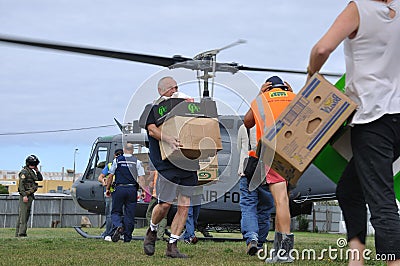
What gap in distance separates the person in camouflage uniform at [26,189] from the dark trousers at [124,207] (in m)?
3.87

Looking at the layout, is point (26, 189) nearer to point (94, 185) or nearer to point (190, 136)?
point (94, 185)

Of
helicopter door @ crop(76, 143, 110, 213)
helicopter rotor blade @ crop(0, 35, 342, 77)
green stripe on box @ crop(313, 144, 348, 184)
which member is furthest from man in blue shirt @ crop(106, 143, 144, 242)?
green stripe on box @ crop(313, 144, 348, 184)

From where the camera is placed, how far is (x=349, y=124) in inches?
171

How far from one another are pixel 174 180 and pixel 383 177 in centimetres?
395

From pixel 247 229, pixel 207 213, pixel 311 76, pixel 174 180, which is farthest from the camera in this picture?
pixel 207 213

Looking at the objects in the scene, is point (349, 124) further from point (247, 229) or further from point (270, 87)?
point (247, 229)

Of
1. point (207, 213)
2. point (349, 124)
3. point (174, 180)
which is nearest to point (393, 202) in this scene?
point (349, 124)

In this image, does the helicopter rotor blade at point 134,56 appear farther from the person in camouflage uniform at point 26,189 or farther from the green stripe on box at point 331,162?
the person in camouflage uniform at point 26,189

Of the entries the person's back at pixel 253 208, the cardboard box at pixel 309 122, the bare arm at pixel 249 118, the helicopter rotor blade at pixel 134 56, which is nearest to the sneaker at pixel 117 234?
the helicopter rotor blade at pixel 134 56

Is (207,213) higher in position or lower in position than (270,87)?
lower

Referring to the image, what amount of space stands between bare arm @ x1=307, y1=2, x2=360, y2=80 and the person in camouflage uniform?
13.2 meters

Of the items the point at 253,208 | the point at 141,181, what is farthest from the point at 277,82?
the point at 141,181

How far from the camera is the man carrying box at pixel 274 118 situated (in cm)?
688

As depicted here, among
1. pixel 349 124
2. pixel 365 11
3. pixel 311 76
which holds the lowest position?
pixel 349 124
